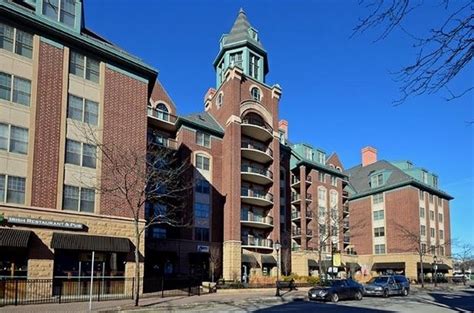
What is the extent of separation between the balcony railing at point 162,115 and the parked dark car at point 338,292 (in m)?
26.1

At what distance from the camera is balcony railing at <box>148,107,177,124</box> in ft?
159

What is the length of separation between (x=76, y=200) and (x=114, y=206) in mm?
2487

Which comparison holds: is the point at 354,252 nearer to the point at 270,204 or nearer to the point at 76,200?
the point at 270,204

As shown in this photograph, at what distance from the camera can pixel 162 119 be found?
48938 mm

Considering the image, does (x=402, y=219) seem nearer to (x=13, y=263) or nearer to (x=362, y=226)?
(x=362, y=226)

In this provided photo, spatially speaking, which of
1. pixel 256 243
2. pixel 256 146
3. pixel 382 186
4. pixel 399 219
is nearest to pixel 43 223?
pixel 256 243

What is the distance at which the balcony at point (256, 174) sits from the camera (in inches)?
2036

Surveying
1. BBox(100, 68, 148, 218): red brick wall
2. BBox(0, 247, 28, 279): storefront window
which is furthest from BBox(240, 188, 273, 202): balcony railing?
BBox(0, 247, 28, 279): storefront window

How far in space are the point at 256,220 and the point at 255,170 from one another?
5.71 meters

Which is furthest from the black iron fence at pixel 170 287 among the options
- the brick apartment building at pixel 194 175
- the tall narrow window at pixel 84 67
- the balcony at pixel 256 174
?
the tall narrow window at pixel 84 67

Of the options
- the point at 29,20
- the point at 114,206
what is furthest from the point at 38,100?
the point at 114,206

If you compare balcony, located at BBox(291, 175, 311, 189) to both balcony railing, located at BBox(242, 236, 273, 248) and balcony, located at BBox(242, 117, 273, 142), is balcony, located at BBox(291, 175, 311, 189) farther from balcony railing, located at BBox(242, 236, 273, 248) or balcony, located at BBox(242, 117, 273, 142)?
balcony railing, located at BBox(242, 236, 273, 248)

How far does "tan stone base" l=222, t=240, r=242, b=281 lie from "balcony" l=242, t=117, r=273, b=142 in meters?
12.8

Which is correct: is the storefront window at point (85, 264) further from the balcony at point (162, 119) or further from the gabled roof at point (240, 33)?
the gabled roof at point (240, 33)
